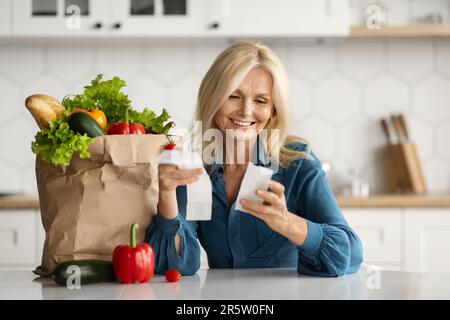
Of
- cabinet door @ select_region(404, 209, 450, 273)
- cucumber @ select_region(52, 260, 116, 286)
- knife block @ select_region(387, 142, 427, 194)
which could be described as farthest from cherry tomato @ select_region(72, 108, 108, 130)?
knife block @ select_region(387, 142, 427, 194)

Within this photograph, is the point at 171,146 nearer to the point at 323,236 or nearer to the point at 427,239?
the point at 323,236

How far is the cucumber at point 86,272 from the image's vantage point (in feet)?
4.39

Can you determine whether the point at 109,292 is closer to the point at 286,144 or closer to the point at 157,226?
the point at 157,226

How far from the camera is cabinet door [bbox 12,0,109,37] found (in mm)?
3080

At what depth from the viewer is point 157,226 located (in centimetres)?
156

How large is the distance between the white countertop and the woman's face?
0.41 meters

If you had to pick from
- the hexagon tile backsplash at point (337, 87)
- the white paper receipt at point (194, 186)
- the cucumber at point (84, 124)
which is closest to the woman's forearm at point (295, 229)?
the white paper receipt at point (194, 186)

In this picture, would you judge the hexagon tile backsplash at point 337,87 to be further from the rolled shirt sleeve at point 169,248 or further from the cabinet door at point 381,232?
the rolled shirt sleeve at point 169,248

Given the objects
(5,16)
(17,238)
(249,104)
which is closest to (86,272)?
(249,104)

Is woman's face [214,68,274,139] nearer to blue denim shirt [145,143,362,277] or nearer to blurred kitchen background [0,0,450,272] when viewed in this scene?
blue denim shirt [145,143,362,277]

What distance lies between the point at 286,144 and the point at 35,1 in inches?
69.3

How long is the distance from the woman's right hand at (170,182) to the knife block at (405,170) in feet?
6.59

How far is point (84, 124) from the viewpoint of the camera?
140 centimetres
